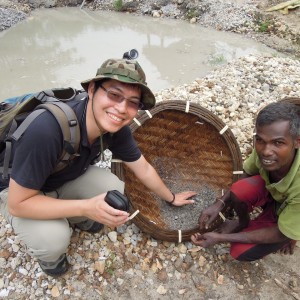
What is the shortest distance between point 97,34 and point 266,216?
6781mm

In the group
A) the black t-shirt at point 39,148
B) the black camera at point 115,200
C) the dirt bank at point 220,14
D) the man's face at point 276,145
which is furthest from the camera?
the dirt bank at point 220,14

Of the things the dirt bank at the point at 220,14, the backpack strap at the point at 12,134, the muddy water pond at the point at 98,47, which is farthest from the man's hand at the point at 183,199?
the dirt bank at the point at 220,14

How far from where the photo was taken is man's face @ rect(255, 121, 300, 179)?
1.59m

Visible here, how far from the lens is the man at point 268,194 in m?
1.62

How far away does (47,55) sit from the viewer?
6500 millimetres

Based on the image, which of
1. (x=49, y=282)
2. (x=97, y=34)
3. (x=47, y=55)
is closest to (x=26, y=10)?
(x=97, y=34)

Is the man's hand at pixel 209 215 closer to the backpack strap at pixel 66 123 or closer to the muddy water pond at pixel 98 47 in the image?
the backpack strap at pixel 66 123

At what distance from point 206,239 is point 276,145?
75 cm

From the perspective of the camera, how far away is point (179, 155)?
2963 millimetres

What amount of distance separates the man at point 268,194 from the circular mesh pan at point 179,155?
0.63 ft

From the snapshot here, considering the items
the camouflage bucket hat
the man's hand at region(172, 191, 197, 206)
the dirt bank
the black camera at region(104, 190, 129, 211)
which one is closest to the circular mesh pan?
the man's hand at region(172, 191, 197, 206)

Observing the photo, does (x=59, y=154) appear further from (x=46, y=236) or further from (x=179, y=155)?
(x=179, y=155)

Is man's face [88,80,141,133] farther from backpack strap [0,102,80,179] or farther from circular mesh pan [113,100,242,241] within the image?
circular mesh pan [113,100,242,241]

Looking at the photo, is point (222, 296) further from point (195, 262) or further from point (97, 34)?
point (97, 34)
